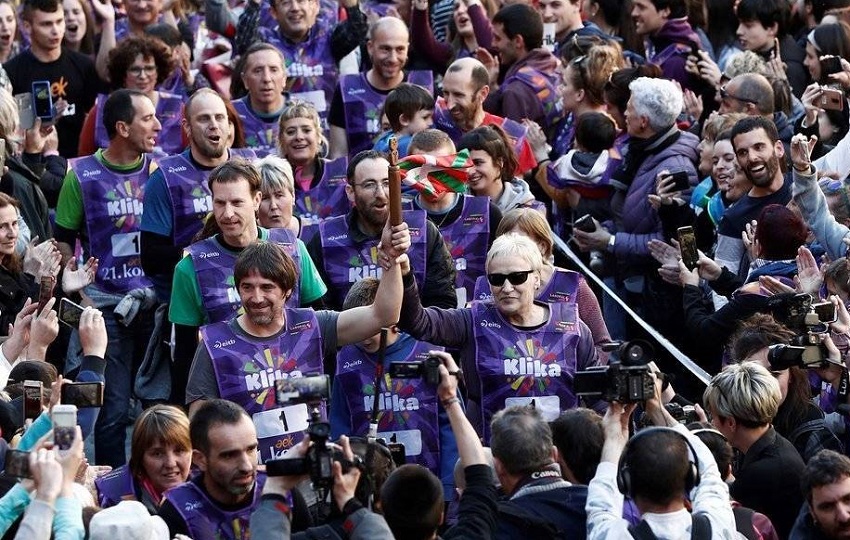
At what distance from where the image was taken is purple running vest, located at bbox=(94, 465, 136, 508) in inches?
326

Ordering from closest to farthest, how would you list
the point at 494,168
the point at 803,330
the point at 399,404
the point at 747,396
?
the point at 747,396, the point at 803,330, the point at 399,404, the point at 494,168

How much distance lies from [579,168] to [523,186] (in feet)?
3.29

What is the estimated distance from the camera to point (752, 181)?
11055 mm

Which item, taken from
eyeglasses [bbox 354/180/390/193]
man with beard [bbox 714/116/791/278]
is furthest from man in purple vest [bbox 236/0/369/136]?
man with beard [bbox 714/116/791/278]

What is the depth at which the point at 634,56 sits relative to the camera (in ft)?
47.0

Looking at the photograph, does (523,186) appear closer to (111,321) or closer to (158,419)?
(111,321)

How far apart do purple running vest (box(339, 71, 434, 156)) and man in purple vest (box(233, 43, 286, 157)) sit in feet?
1.75

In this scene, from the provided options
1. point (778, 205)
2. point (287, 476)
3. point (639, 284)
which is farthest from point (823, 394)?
point (287, 476)

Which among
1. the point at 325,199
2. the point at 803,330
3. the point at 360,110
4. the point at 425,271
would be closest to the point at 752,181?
the point at 425,271

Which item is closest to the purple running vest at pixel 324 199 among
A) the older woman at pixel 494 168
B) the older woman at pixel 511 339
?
the older woman at pixel 494 168

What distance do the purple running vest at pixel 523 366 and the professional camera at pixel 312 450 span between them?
2107 mm

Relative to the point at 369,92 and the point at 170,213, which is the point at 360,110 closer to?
the point at 369,92

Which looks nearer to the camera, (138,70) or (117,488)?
(117,488)

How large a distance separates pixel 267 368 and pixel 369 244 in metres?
1.66
